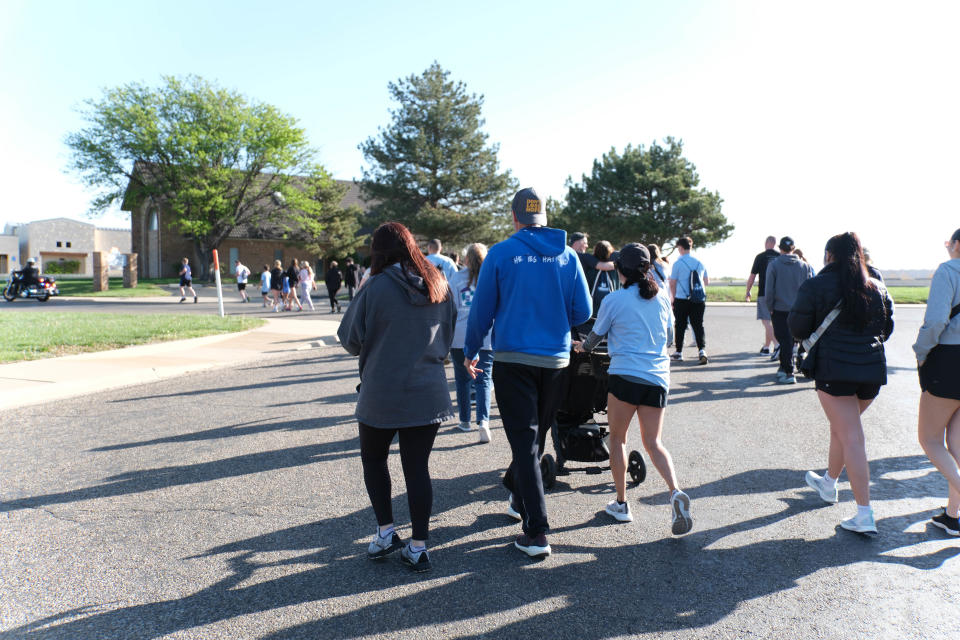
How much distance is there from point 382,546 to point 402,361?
1.10 metres

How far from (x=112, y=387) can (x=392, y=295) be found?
23.9 feet

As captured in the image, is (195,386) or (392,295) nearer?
(392,295)

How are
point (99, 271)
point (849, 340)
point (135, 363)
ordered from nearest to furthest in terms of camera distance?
point (849, 340) < point (135, 363) < point (99, 271)

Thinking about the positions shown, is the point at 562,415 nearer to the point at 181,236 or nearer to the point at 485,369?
the point at 485,369

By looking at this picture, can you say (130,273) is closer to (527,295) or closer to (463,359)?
(463,359)

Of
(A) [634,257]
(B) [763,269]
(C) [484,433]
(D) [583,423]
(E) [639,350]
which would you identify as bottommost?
(C) [484,433]

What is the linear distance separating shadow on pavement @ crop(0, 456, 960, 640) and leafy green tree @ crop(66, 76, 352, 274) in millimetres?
42566

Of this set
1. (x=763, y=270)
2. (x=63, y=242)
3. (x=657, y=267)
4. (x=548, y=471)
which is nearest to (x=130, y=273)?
(x=763, y=270)

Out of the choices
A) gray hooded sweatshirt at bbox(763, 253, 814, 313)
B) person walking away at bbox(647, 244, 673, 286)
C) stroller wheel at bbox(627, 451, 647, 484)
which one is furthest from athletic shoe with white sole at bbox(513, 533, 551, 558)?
gray hooded sweatshirt at bbox(763, 253, 814, 313)

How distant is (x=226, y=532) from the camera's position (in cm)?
393

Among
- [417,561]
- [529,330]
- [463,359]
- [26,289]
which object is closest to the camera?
[417,561]

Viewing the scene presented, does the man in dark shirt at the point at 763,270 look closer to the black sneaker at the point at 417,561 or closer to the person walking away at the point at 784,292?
the person walking away at the point at 784,292

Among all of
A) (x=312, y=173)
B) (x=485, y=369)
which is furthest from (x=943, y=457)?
(x=312, y=173)

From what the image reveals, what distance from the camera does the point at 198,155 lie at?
139ft
